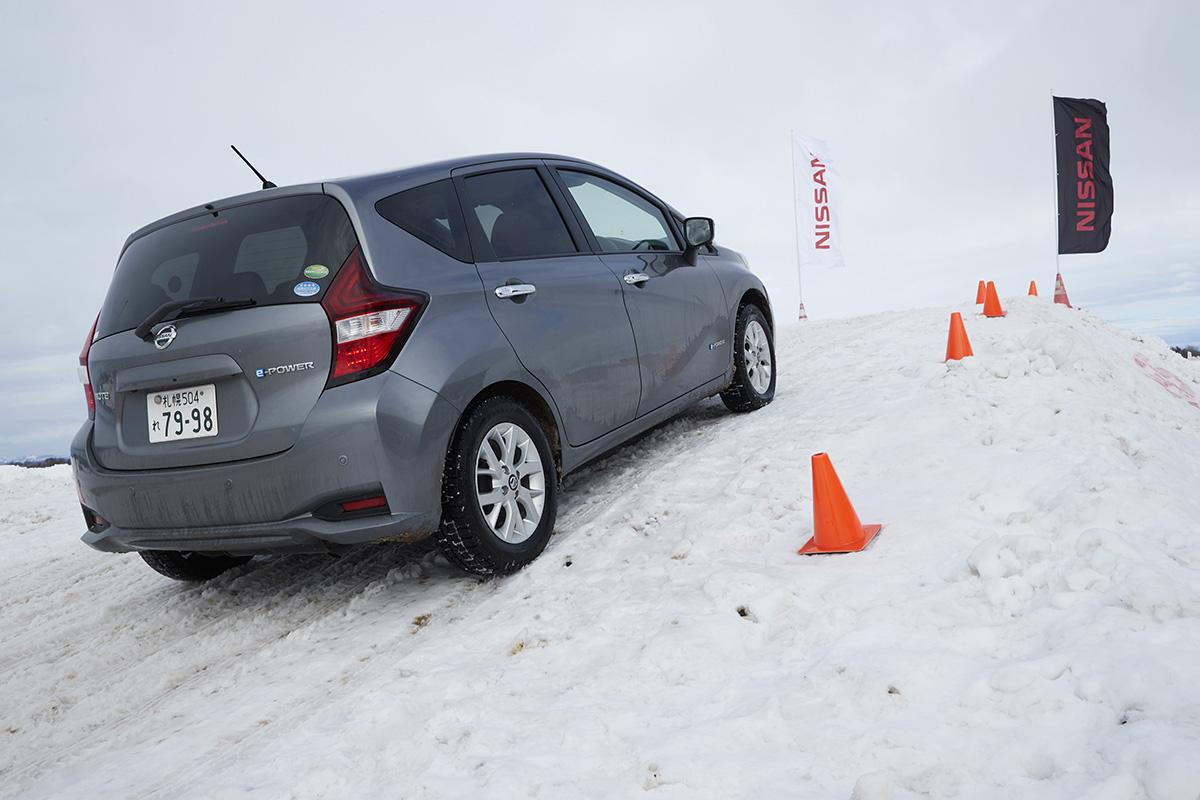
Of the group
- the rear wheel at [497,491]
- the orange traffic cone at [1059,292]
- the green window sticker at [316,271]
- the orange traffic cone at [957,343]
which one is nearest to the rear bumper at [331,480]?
the rear wheel at [497,491]

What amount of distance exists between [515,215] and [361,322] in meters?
1.29

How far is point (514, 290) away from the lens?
3877 millimetres

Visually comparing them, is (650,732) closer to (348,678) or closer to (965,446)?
(348,678)

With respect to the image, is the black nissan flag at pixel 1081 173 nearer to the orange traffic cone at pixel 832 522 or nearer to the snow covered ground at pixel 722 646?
the snow covered ground at pixel 722 646

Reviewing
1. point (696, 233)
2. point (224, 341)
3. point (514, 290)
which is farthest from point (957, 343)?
point (224, 341)

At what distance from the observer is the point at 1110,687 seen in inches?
85.2

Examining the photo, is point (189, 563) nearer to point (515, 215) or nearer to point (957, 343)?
point (515, 215)

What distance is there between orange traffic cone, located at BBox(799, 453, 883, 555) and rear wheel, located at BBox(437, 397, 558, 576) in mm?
1189

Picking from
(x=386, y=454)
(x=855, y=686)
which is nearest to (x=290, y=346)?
(x=386, y=454)

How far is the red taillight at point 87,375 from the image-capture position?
3778mm

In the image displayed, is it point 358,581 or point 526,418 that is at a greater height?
point 526,418

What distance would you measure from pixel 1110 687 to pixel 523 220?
3.16 m

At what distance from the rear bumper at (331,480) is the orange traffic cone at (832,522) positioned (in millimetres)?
1516

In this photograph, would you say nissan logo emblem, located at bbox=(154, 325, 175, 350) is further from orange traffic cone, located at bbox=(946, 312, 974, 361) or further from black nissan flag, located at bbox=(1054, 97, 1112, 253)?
black nissan flag, located at bbox=(1054, 97, 1112, 253)
